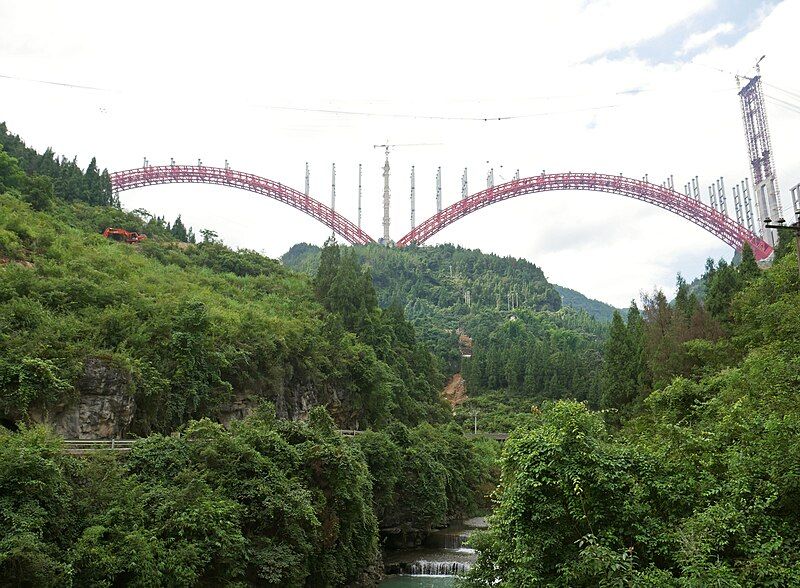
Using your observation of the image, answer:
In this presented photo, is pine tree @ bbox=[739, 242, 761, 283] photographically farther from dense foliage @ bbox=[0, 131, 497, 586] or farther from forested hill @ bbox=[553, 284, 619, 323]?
forested hill @ bbox=[553, 284, 619, 323]

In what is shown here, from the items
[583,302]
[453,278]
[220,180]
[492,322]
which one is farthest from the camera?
[583,302]

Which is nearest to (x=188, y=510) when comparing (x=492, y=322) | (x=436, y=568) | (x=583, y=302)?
Answer: (x=436, y=568)

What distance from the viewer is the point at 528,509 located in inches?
351

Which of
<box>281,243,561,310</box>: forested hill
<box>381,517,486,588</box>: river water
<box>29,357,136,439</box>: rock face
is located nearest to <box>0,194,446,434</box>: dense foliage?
<box>29,357,136,439</box>: rock face

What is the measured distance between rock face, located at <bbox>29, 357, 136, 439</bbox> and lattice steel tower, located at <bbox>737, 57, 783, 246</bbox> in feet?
143

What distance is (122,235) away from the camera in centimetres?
3447

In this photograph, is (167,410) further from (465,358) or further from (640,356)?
(465,358)

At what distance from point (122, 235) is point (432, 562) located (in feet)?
75.8

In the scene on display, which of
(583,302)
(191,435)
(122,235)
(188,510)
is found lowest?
(188,510)

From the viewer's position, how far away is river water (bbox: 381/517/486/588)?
20922mm

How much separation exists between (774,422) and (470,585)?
20.0 ft

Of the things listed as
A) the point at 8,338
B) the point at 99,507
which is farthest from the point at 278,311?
the point at 99,507

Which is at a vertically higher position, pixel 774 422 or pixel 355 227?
pixel 355 227

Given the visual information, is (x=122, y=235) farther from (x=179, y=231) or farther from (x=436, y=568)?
(x=436, y=568)
